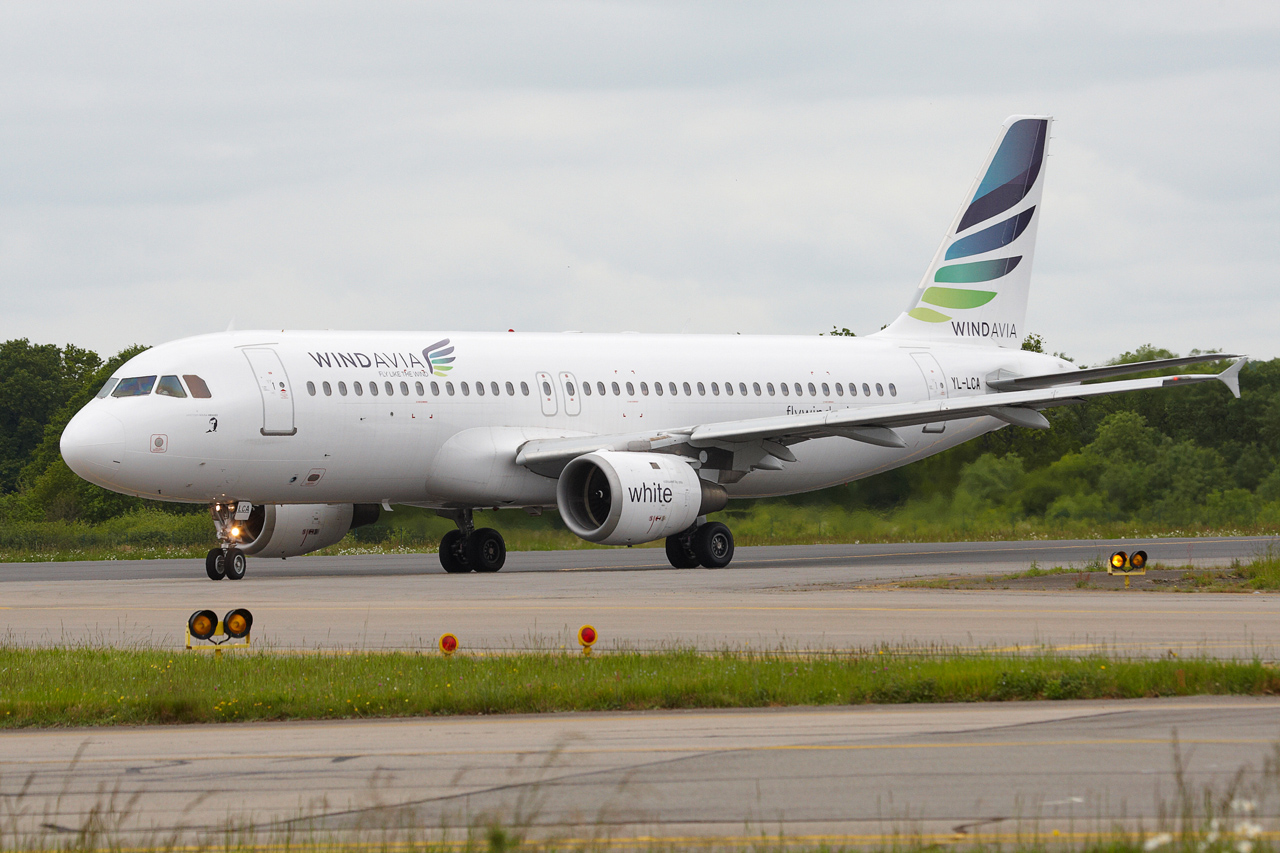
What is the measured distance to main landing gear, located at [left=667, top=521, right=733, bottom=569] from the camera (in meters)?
31.6

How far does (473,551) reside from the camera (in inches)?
1283

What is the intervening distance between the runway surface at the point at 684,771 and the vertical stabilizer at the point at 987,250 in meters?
29.1

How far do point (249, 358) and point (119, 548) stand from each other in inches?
825

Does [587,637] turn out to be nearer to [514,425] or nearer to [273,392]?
[273,392]

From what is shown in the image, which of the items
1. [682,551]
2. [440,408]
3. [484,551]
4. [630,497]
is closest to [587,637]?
[630,497]

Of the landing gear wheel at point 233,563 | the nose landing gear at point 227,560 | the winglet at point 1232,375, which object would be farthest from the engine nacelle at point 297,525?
the winglet at point 1232,375

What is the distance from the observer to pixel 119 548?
47656 millimetres

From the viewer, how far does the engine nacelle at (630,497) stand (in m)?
29.1

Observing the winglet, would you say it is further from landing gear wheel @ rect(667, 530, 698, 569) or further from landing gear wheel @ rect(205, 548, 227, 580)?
landing gear wheel @ rect(205, 548, 227, 580)

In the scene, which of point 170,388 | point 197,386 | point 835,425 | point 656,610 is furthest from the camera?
point 835,425

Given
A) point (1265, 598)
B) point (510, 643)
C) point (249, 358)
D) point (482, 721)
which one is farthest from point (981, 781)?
point (249, 358)

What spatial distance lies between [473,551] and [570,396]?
371 cm

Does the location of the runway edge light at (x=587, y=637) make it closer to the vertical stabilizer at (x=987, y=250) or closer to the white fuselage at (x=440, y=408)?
the white fuselage at (x=440, y=408)

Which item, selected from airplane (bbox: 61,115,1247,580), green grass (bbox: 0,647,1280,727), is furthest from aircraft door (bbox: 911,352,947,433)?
green grass (bbox: 0,647,1280,727)
